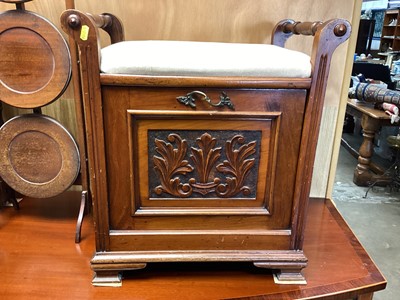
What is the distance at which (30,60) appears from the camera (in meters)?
0.77

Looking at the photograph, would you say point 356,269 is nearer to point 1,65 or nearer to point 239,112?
point 239,112

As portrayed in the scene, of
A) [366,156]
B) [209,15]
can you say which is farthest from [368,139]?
[209,15]

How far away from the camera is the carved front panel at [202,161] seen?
62 centimetres

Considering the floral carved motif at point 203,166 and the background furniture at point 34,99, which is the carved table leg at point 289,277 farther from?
the background furniture at point 34,99

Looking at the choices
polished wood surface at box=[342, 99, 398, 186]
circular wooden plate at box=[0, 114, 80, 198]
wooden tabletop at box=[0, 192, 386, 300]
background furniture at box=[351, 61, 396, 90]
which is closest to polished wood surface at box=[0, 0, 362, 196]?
circular wooden plate at box=[0, 114, 80, 198]

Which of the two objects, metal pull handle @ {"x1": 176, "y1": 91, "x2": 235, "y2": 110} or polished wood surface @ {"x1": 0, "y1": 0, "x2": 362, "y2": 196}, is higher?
polished wood surface @ {"x1": 0, "y1": 0, "x2": 362, "y2": 196}

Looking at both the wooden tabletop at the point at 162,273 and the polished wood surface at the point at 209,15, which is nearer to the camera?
the wooden tabletop at the point at 162,273

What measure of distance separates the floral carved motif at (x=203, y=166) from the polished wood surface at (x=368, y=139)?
5.57 feet

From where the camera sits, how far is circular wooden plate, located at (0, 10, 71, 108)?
0.75 meters

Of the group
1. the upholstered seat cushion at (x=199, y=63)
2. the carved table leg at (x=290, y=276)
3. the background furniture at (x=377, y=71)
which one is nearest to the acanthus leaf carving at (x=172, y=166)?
the upholstered seat cushion at (x=199, y=63)

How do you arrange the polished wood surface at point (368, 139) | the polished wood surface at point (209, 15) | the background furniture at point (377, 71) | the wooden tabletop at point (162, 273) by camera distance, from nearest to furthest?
the wooden tabletop at point (162, 273), the polished wood surface at point (209, 15), the polished wood surface at point (368, 139), the background furniture at point (377, 71)

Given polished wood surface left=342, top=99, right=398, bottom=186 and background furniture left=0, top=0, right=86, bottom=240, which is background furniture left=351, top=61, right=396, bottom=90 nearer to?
polished wood surface left=342, top=99, right=398, bottom=186

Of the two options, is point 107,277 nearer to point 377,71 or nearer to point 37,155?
point 37,155

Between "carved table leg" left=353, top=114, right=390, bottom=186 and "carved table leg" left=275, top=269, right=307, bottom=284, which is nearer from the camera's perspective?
"carved table leg" left=275, top=269, right=307, bottom=284
